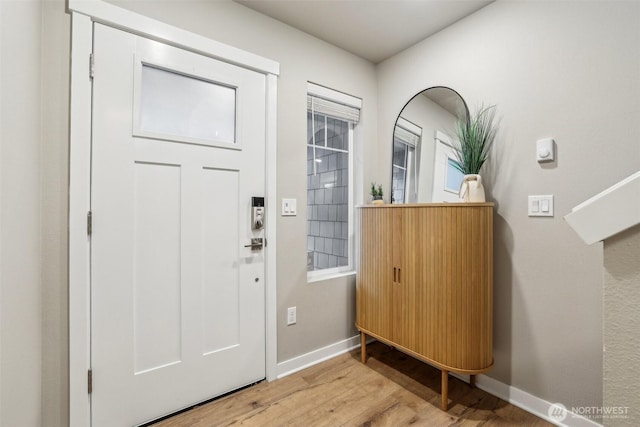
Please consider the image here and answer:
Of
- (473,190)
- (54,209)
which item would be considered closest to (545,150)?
(473,190)

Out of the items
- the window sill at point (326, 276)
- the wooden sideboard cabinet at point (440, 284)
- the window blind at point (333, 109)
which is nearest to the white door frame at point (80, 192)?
the window blind at point (333, 109)

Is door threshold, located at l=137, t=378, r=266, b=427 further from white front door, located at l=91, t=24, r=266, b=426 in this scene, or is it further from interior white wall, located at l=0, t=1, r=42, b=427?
interior white wall, located at l=0, t=1, r=42, b=427

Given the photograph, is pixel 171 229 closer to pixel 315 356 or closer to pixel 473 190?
pixel 315 356

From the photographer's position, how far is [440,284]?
1.69 meters

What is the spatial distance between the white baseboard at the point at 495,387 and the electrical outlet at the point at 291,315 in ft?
0.89

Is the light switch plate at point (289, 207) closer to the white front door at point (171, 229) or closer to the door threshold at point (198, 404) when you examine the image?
the white front door at point (171, 229)

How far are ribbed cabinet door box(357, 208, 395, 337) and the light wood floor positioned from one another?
0.35 metres

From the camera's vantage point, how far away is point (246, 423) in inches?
60.4

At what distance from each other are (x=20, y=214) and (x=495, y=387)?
8.53ft

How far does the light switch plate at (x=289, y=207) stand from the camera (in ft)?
6.65

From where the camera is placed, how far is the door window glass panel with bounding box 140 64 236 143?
1555 mm

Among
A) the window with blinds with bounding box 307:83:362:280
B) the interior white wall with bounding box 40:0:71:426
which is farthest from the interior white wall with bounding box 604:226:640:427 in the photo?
the interior white wall with bounding box 40:0:71:426

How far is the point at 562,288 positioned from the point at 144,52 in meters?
2.61

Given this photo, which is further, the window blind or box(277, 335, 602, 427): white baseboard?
the window blind
